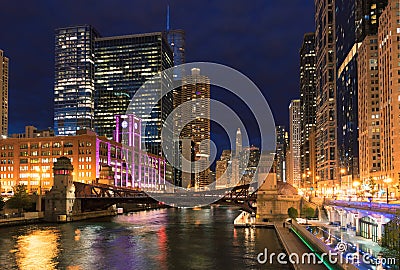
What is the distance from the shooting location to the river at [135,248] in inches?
2153

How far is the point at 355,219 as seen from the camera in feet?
264

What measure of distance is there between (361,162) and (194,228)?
315 ft

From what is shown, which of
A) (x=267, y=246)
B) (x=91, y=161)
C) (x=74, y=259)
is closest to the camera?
(x=74, y=259)

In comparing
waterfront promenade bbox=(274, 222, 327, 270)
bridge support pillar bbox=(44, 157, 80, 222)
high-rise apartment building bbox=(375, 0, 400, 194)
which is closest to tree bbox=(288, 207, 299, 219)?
waterfront promenade bbox=(274, 222, 327, 270)

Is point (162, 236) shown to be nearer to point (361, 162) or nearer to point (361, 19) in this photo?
point (361, 162)

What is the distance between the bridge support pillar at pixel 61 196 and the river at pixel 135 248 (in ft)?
71.1

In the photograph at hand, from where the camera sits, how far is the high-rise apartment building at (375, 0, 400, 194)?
14200 centimetres

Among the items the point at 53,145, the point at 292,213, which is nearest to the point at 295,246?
the point at 292,213

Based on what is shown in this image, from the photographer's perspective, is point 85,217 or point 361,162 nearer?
point 85,217

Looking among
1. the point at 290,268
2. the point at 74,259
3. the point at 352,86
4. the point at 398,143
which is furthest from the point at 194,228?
the point at 352,86

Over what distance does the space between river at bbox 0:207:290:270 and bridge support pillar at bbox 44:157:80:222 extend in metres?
21.7

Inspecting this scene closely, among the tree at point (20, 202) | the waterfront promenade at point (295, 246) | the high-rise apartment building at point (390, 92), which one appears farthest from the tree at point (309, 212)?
the tree at point (20, 202)

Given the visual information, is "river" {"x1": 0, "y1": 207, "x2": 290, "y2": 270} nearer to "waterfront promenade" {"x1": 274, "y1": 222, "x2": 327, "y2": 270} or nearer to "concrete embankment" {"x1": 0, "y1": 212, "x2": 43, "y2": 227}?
"waterfront promenade" {"x1": 274, "y1": 222, "x2": 327, "y2": 270}

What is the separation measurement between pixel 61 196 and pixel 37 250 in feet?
186
